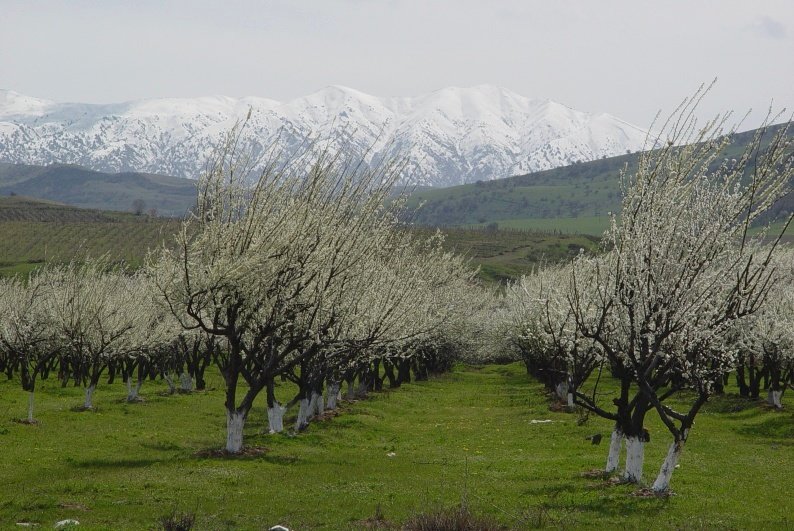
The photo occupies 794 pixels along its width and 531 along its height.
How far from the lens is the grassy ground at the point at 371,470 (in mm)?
20938

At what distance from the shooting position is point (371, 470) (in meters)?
29.7

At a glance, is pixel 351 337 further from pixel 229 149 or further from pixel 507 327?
pixel 507 327

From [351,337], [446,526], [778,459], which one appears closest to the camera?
[446,526]

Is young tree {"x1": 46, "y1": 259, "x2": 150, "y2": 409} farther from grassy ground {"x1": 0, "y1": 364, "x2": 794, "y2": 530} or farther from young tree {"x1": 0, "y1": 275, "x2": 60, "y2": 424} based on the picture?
young tree {"x1": 0, "y1": 275, "x2": 60, "y2": 424}

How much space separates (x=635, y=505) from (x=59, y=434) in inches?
1103

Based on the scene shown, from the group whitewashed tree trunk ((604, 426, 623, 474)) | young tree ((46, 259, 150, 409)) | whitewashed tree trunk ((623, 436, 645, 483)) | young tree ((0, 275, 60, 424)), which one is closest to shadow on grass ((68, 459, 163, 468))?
whitewashed tree trunk ((604, 426, 623, 474))

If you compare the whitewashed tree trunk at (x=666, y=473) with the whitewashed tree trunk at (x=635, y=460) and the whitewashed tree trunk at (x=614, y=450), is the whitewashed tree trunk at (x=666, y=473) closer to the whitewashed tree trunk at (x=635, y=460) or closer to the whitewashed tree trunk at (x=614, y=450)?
the whitewashed tree trunk at (x=635, y=460)

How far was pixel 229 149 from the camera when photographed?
3067 centimetres

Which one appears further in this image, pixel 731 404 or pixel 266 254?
pixel 731 404

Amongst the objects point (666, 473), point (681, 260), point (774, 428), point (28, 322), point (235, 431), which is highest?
point (681, 260)

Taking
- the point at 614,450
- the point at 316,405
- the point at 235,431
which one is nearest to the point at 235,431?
the point at 235,431

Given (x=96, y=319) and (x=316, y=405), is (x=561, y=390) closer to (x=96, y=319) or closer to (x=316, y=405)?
(x=316, y=405)

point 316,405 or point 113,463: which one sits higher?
point 316,405

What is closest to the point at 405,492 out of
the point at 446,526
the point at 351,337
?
the point at 446,526
